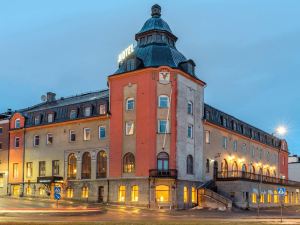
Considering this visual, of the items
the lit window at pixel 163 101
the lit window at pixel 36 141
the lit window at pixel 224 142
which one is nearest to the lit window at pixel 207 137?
the lit window at pixel 224 142

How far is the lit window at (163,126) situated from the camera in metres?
60.6

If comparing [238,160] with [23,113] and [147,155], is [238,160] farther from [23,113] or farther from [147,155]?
[23,113]

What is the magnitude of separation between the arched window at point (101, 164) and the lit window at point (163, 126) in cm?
964

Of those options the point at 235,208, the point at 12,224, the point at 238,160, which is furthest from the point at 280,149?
the point at 12,224

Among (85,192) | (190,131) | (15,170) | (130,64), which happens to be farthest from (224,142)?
(15,170)

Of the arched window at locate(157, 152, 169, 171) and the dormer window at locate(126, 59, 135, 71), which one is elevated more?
the dormer window at locate(126, 59, 135, 71)

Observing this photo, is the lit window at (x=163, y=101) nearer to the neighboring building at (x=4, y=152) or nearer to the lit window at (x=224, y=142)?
the lit window at (x=224, y=142)

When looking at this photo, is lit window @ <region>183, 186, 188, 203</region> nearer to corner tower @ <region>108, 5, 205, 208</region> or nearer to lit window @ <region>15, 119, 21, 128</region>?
corner tower @ <region>108, 5, 205, 208</region>

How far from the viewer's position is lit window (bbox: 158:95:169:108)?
61000 millimetres

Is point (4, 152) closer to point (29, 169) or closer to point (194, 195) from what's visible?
→ point (29, 169)

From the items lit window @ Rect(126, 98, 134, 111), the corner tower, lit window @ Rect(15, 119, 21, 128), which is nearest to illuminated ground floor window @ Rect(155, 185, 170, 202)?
the corner tower

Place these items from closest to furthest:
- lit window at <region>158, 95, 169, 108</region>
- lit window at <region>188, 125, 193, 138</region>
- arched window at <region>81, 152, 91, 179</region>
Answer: lit window at <region>158, 95, 169, 108</region>, lit window at <region>188, 125, 193, 138</region>, arched window at <region>81, 152, 91, 179</region>

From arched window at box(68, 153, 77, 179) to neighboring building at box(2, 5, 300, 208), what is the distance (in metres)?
0.15

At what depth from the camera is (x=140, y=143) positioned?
6081 cm
